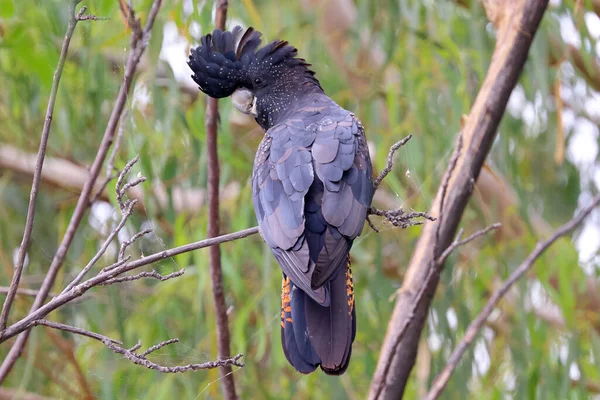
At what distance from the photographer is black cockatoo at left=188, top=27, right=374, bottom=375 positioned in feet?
5.68

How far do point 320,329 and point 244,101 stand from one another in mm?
922

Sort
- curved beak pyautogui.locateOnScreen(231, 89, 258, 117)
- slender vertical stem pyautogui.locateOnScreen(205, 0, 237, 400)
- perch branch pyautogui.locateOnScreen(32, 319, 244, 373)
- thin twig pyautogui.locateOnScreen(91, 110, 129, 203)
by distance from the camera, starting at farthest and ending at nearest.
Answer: curved beak pyautogui.locateOnScreen(231, 89, 258, 117) → slender vertical stem pyautogui.locateOnScreen(205, 0, 237, 400) → thin twig pyautogui.locateOnScreen(91, 110, 129, 203) → perch branch pyautogui.locateOnScreen(32, 319, 244, 373)

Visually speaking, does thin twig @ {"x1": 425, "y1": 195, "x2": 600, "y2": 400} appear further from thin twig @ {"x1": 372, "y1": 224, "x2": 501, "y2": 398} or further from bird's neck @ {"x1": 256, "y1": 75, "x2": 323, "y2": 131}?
bird's neck @ {"x1": 256, "y1": 75, "x2": 323, "y2": 131}

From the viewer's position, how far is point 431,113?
316cm

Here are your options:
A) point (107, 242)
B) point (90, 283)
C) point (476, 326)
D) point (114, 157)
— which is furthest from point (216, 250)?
point (90, 283)

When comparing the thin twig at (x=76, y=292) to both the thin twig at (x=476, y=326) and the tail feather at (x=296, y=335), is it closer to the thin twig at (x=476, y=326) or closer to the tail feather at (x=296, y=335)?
the tail feather at (x=296, y=335)

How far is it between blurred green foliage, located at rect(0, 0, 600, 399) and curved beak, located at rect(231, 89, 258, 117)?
0.22 m

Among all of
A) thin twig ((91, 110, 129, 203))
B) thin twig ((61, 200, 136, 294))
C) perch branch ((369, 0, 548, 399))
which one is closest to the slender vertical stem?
thin twig ((91, 110, 129, 203))

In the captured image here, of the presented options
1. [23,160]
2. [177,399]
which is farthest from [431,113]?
[23,160]

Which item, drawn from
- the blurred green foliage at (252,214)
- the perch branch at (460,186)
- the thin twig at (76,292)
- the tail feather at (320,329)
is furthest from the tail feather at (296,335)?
the blurred green foliage at (252,214)

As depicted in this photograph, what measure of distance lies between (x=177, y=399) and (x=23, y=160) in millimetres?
1524

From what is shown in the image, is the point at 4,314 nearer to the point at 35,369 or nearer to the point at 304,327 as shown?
the point at 304,327

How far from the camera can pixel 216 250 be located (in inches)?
91.5

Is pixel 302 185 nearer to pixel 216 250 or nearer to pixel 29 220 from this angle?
pixel 216 250
